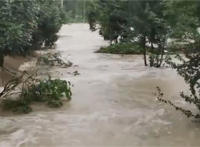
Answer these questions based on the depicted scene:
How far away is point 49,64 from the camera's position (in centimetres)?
1716

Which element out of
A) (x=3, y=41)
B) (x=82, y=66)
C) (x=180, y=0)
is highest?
(x=180, y=0)

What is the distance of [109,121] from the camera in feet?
29.1

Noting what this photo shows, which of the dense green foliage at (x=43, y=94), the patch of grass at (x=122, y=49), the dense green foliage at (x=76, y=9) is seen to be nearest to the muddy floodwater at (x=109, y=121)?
the dense green foliage at (x=43, y=94)

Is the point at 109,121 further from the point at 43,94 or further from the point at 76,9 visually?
the point at 76,9

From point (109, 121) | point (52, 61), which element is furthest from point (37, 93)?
point (52, 61)

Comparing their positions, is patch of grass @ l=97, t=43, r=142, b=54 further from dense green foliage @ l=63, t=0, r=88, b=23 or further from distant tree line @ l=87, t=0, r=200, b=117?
dense green foliage @ l=63, t=0, r=88, b=23

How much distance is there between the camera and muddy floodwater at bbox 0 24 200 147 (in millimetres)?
7598

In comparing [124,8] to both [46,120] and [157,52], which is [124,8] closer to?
[157,52]

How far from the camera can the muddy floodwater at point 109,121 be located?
24.9ft

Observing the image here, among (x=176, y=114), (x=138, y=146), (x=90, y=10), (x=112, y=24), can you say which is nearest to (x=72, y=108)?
(x=176, y=114)

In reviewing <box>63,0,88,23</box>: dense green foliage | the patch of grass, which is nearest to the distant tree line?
the patch of grass

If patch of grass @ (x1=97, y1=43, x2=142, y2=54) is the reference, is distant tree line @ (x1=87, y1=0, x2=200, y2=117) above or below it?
above

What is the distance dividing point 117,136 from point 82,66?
390 inches

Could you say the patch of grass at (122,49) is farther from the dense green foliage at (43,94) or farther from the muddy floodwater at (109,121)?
the dense green foliage at (43,94)
